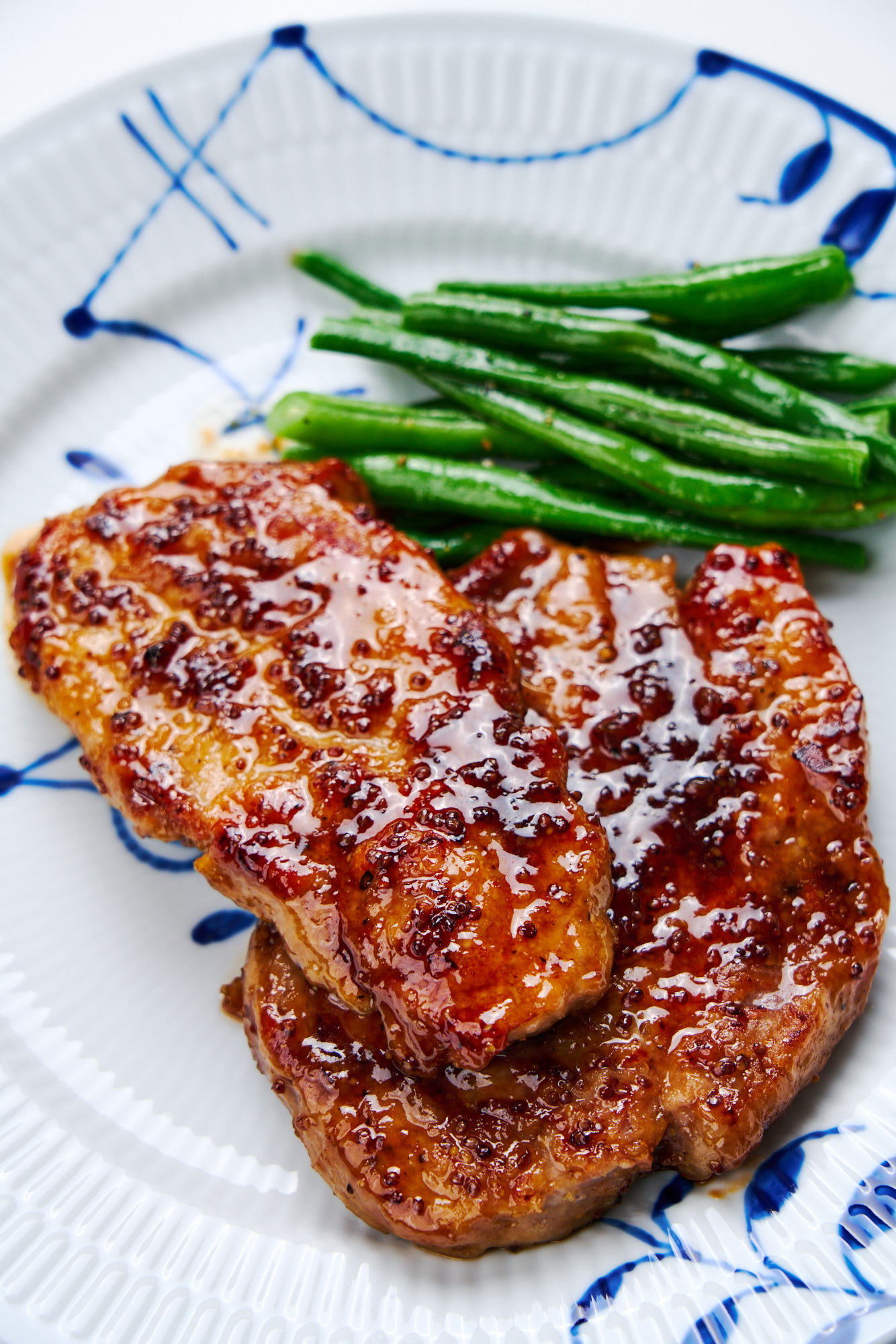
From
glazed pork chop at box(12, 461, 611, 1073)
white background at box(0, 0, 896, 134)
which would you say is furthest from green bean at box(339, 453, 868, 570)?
white background at box(0, 0, 896, 134)

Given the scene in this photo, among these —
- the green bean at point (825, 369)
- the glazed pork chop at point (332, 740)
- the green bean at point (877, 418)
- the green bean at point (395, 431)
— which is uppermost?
the green bean at point (825, 369)

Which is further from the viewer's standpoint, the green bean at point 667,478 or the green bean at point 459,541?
the green bean at point 459,541

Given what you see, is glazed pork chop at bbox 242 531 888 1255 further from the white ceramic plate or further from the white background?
the white background

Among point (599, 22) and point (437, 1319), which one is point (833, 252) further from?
point (437, 1319)

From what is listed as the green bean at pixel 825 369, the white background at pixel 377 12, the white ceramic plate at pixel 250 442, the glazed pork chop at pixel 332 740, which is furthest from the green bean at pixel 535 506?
the white background at pixel 377 12

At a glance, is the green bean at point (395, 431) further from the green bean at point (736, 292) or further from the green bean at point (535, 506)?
the green bean at point (736, 292)

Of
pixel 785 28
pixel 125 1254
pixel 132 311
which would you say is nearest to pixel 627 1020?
pixel 125 1254
